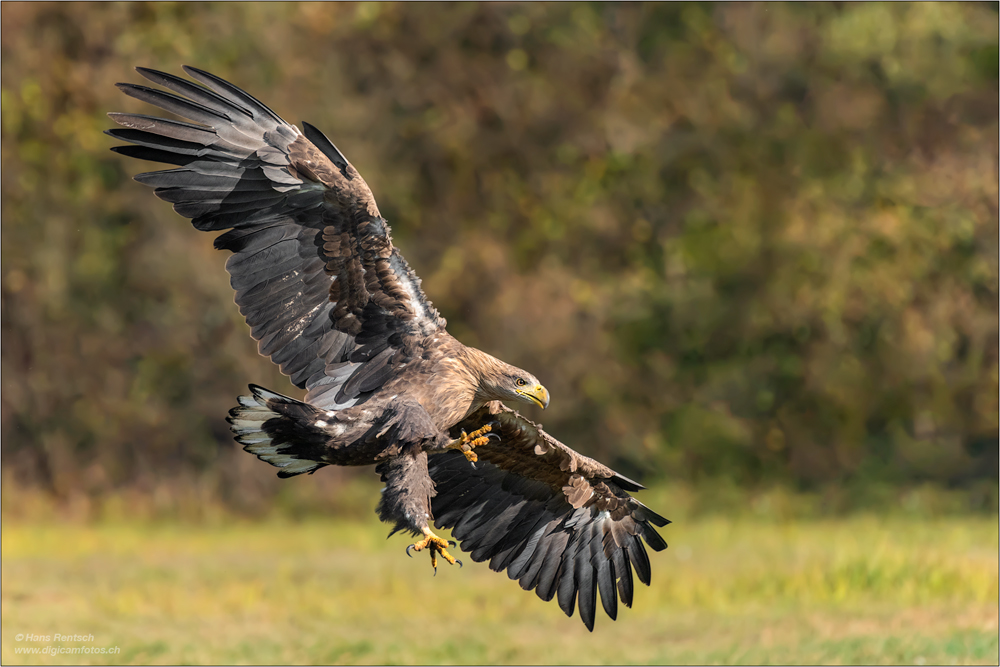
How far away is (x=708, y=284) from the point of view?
16641mm

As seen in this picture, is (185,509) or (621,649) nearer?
(621,649)

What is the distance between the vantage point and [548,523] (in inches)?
308

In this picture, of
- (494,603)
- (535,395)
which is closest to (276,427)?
(535,395)

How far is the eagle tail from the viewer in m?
6.08

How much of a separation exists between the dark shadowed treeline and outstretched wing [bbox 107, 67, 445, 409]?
31.8 feet

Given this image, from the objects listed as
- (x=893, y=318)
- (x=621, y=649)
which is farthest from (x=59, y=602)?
(x=893, y=318)

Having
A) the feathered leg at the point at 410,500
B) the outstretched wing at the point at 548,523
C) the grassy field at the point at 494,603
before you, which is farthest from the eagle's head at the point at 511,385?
the grassy field at the point at 494,603

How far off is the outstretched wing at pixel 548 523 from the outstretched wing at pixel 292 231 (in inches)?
50.3

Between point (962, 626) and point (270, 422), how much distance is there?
254 inches

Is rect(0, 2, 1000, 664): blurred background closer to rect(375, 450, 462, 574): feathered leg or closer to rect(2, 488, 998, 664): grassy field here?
rect(2, 488, 998, 664): grassy field

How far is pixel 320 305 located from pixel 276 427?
0.80 metres

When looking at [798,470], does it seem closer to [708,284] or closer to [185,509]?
[708,284]

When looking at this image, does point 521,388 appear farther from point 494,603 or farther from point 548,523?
point 494,603

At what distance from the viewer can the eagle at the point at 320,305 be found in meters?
6.23
